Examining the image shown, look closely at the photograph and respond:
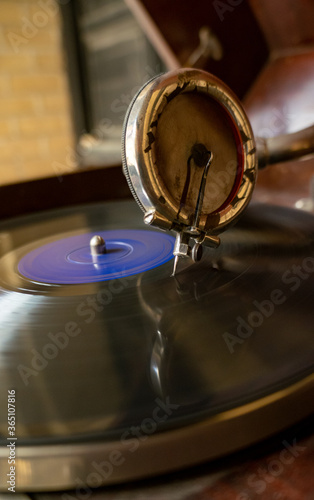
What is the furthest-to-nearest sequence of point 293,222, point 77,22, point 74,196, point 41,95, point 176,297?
point 41,95 < point 77,22 < point 74,196 < point 293,222 < point 176,297

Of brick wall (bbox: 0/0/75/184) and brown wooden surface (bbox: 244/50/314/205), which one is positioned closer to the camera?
brown wooden surface (bbox: 244/50/314/205)

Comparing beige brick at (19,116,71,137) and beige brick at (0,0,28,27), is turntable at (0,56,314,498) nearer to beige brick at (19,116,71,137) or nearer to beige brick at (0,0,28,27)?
beige brick at (19,116,71,137)

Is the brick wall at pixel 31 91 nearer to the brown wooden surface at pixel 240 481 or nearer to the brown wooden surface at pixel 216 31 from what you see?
the brown wooden surface at pixel 216 31

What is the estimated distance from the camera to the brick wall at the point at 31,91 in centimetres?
340

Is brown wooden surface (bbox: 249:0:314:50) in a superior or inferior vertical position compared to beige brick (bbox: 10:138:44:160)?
inferior

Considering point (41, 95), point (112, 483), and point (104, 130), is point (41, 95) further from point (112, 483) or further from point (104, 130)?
point (112, 483)

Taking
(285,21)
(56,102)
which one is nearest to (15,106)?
(56,102)

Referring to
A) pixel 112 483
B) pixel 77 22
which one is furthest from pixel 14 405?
pixel 77 22

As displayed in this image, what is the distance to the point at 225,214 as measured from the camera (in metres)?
0.71

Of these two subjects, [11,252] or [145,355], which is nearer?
[145,355]

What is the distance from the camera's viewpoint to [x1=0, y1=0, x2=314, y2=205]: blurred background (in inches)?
46.3

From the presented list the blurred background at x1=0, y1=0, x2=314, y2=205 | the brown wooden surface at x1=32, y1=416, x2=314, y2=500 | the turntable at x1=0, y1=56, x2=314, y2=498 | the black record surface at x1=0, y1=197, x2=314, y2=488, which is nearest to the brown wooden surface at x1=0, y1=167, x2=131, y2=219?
the blurred background at x1=0, y1=0, x2=314, y2=205

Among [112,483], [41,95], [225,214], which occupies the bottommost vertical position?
[112,483]

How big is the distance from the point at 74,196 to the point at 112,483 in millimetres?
902
